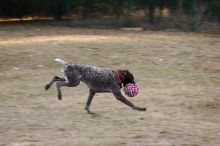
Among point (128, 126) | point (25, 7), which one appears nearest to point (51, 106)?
point (128, 126)

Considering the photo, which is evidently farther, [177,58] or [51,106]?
[177,58]

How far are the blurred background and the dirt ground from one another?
134 centimetres

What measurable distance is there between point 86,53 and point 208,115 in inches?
235

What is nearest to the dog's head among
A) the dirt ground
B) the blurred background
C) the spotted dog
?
the spotted dog

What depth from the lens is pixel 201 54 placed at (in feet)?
44.3

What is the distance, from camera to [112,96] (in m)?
9.27

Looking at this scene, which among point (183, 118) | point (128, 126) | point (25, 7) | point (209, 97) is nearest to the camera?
point (128, 126)

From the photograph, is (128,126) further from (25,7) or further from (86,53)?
(25,7)

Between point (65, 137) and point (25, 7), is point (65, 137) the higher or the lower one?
the higher one

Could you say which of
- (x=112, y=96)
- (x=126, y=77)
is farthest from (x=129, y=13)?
(x=126, y=77)

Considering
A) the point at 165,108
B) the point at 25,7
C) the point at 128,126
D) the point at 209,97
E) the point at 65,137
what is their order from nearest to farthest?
the point at 65,137 < the point at 128,126 < the point at 165,108 < the point at 209,97 < the point at 25,7

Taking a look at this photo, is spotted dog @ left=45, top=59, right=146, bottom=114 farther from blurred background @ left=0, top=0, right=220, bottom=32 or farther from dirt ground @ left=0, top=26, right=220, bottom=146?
blurred background @ left=0, top=0, right=220, bottom=32

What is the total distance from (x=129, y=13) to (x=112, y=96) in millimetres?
10850

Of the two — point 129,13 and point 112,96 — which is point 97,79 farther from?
point 129,13
